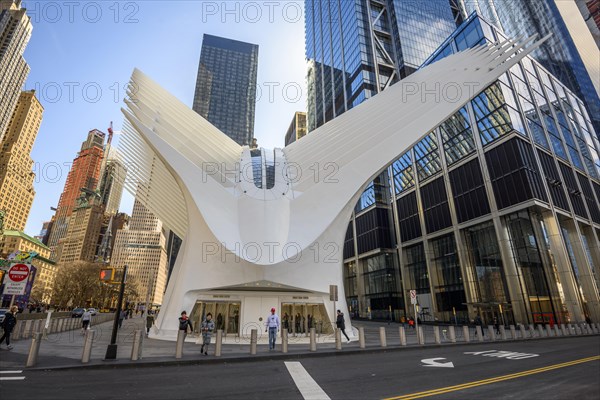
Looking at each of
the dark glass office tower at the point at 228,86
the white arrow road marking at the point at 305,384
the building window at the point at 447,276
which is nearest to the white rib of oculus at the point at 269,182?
the white arrow road marking at the point at 305,384

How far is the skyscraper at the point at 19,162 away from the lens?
105956 millimetres

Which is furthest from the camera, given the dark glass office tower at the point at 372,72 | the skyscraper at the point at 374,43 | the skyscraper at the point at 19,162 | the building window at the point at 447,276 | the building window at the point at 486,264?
the skyscraper at the point at 19,162

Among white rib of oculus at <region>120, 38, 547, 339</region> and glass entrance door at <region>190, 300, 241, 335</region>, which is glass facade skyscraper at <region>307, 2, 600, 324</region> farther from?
glass entrance door at <region>190, 300, 241, 335</region>

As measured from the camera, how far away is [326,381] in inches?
284

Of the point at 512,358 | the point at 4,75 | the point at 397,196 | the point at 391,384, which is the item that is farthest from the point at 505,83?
the point at 4,75

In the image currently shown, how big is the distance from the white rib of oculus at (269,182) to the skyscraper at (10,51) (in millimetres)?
125163

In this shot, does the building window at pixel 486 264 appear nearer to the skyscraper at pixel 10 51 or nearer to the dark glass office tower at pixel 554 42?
the dark glass office tower at pixel 554 42

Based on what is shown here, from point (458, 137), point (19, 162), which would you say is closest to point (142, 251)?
point (19, 162)

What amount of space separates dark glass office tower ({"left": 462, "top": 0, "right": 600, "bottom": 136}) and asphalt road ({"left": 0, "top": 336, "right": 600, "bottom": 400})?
92285 millimetres

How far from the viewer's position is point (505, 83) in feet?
121

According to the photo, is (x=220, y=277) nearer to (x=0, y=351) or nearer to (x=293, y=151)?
(x=0, y=351)

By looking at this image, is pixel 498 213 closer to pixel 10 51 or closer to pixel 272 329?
pixel 272 329

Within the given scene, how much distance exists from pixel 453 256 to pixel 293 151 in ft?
84.5

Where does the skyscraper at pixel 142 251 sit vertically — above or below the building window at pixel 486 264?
above
